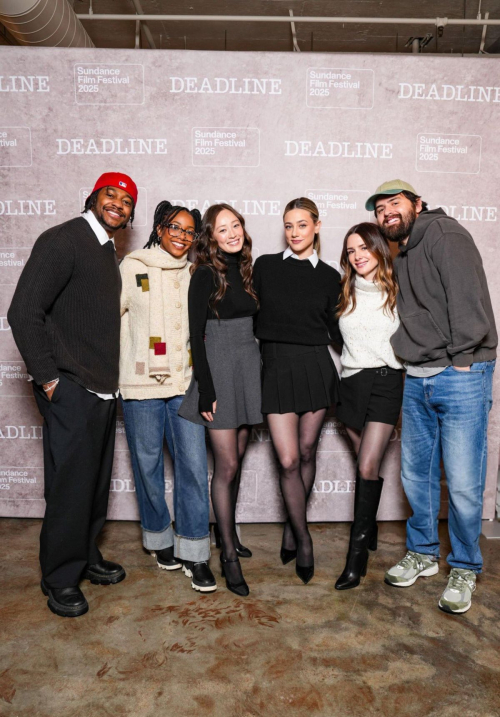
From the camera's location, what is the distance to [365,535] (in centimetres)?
235

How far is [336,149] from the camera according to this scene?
2.83m

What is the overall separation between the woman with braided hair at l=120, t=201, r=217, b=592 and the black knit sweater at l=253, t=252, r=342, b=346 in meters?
0.36


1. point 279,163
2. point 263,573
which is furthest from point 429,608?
point 279,163

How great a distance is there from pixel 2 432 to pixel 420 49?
5.03 metres

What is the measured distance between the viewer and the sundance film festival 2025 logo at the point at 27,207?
2.84m

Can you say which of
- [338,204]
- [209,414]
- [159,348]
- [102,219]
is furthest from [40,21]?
[209,414]

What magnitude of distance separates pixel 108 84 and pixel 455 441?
8.14 ft

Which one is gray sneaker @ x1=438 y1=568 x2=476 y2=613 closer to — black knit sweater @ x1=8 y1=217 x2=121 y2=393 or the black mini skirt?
the black mini skirt

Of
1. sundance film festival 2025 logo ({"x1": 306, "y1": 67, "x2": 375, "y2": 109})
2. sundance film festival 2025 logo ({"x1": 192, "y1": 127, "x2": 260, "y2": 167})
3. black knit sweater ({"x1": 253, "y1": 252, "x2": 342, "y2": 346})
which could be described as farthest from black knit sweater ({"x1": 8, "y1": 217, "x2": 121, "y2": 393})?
sundance film festival 2025 logo ({"x1": 306, "y1": 67, "x2": 375, "y2": 109})

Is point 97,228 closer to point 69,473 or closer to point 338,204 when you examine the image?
point 69,473

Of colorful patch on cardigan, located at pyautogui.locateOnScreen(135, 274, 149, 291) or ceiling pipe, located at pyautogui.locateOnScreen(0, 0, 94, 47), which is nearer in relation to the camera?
colorful patch on cardigan, located at pyautogui.locateOnScreen(135, 274, 149, 291)

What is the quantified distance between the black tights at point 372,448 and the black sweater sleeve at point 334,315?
43 centimetres

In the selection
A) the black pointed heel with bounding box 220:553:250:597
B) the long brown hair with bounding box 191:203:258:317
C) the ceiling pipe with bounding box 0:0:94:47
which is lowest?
the black pointed heel with bounding box 220:553:250:597

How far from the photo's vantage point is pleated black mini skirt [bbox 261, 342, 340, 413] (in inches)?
91.3
